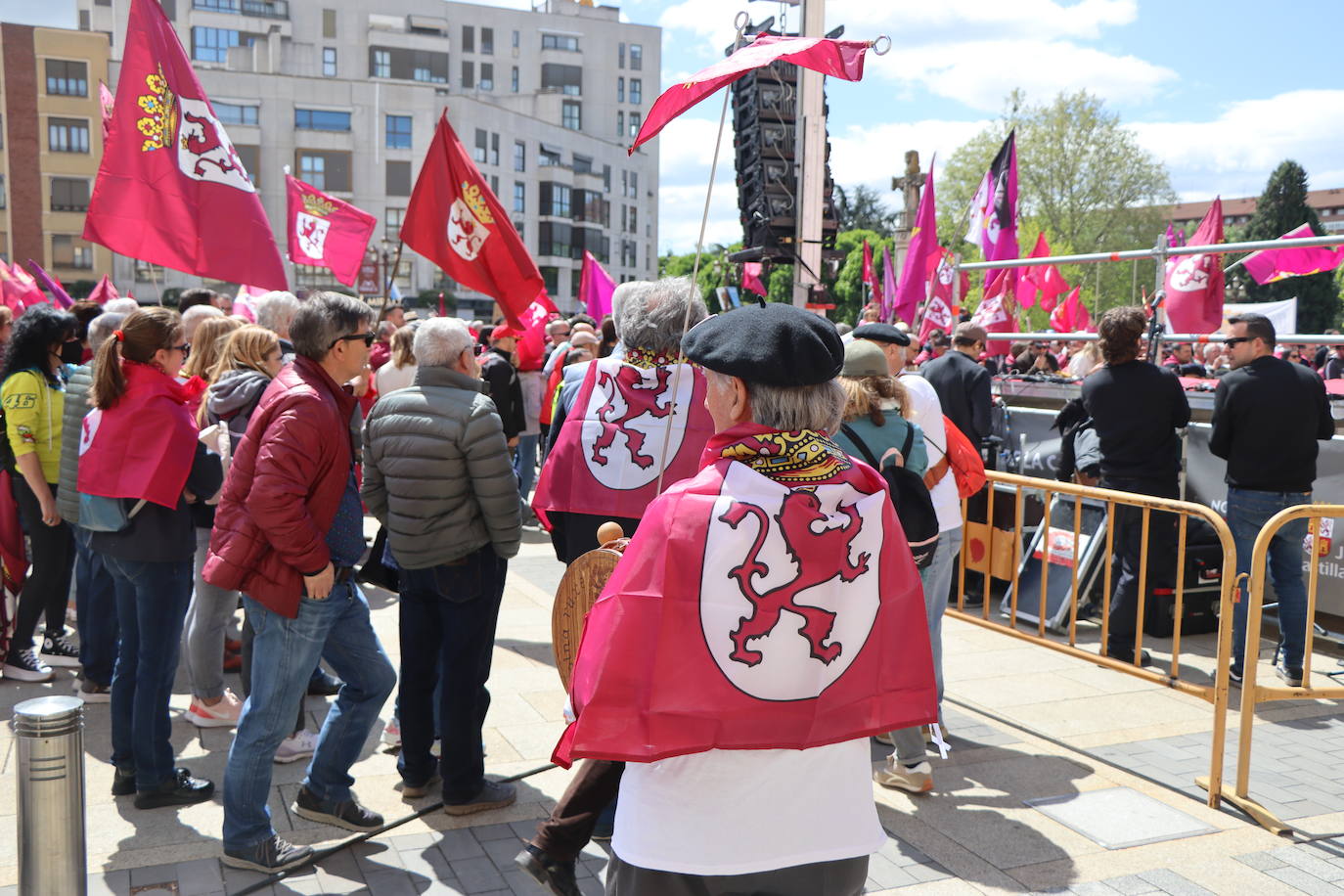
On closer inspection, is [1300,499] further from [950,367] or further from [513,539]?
[513,539]

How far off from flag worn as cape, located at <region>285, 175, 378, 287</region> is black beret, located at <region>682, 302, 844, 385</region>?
907cm

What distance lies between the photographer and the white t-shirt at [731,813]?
2180mm

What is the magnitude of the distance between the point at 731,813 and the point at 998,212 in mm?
10488

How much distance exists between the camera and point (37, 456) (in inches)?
221

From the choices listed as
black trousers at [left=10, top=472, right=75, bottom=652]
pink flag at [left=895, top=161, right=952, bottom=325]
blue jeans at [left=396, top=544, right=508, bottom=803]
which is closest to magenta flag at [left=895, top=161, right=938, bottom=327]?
pink flag at [left=895, top=161, right=952, bottom=325]

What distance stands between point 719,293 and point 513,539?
951cm

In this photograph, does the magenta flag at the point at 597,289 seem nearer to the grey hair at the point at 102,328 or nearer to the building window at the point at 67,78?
the grey hair at the point at 102,328

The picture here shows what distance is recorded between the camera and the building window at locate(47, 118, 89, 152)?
5631cm

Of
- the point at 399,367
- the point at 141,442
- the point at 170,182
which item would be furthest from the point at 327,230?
the point at 141,442

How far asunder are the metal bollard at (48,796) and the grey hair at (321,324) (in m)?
1.40

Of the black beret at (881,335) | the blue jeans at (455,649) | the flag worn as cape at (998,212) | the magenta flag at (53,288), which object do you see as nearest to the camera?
the blue jeans at (455,649)

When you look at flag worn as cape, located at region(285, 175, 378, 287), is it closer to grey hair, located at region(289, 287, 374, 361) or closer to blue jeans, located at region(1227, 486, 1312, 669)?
grey hair, located at region(289, 287, 374, 361)

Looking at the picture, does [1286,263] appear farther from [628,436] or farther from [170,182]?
[170,182]

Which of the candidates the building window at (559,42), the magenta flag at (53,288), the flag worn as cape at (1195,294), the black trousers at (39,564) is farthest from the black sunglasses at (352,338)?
the building window at (559,42)
